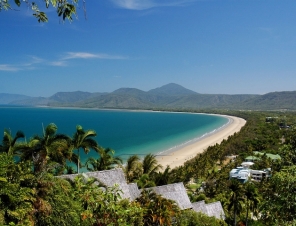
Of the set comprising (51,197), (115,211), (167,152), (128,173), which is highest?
(115,211)

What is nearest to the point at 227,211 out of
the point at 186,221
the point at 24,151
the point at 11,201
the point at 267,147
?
the point at 186,221

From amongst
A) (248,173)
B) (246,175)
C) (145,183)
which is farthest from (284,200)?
(248,173)

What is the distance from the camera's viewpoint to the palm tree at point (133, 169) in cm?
A: 3058

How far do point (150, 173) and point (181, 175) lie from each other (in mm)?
9724

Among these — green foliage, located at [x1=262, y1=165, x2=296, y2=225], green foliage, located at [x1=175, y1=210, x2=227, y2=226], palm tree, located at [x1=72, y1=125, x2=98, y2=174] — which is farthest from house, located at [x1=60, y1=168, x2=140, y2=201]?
green foliage, located at [x1=262, y1=165, x2=296, y2=225]

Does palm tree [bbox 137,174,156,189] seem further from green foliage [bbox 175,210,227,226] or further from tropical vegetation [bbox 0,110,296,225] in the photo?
green foliage [bbox 175,210,227,226]

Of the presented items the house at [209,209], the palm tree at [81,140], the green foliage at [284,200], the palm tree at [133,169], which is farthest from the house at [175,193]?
the green foliage at [284,200]

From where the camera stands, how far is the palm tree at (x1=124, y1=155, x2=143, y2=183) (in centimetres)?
3058

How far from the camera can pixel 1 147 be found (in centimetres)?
2048

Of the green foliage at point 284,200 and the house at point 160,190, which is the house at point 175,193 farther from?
the green foliage at point 284,200

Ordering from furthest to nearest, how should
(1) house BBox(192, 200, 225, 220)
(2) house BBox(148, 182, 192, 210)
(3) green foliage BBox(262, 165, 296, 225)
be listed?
1. (1) house BBox(192, 200, 225, 220)
2. (2) house BBox(148, 182, 192, 210)
3. (3) green foliage BBox(262, 165, 296, 225)

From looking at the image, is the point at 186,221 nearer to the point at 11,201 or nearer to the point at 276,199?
the point at 276,199

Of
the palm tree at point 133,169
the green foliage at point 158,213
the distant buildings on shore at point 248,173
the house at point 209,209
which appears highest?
the green foliage at point 158,213

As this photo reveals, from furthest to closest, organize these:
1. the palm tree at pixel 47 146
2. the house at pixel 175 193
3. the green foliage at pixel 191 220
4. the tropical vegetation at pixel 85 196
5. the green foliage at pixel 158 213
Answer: the house at pixel 175 193
the green foliage at pixel 191 220
the palm tree at pixel 47 146
the green foliage at pixel 158 213
the tropical vegetation at pixel 85 196
